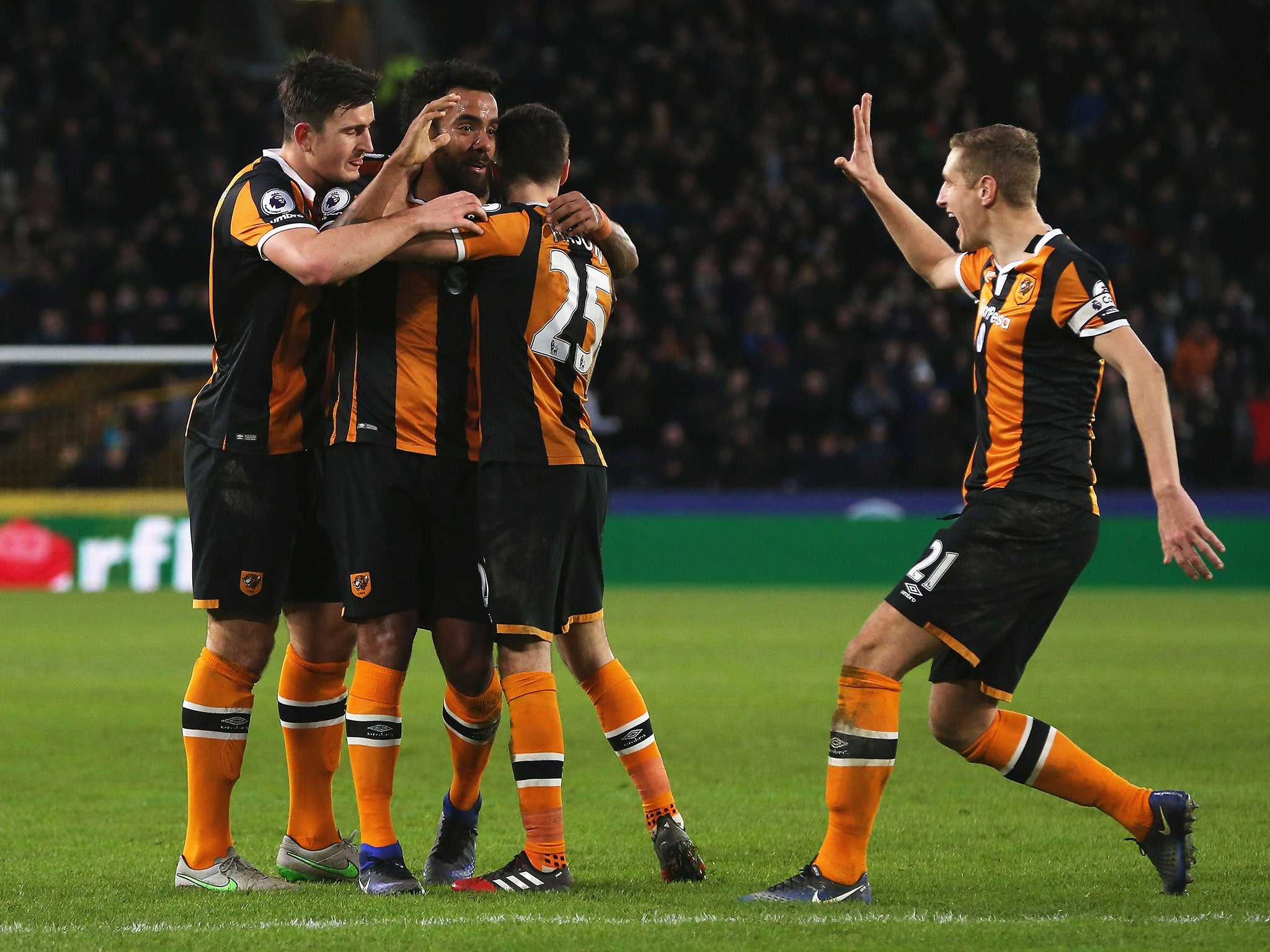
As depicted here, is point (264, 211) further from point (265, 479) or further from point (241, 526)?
point (241, 526)

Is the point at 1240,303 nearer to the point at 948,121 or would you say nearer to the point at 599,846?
the point at 948,121

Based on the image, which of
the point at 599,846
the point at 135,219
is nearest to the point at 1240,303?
the point at 135,219

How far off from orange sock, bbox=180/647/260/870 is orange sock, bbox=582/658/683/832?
3.41 feet

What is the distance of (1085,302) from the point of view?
4.64 meters

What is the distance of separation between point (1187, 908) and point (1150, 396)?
138cm

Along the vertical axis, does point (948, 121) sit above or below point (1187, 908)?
above

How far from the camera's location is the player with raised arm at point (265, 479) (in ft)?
16.0

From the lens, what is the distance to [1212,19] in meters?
24.2

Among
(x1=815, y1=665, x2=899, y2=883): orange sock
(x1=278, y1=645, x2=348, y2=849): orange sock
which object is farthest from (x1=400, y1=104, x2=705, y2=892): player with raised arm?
(x1=278, y1=645, x2=348, y2=849): orange sock

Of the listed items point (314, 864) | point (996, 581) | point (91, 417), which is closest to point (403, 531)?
point (314, 864)

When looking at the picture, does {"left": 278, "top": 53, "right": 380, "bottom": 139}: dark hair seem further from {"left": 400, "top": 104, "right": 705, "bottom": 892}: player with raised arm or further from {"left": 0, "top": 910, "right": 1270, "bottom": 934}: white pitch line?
{"left": 0, "top": 910, "right": 1270, "bottom": 934}: white pitch line

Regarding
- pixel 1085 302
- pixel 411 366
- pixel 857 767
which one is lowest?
pixel 857 767

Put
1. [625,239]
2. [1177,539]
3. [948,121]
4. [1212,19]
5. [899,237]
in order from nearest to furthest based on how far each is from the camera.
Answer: [1177,539] → [625,239] → [899,237] → [948,121] → [1212,19]

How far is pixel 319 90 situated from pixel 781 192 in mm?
16691
